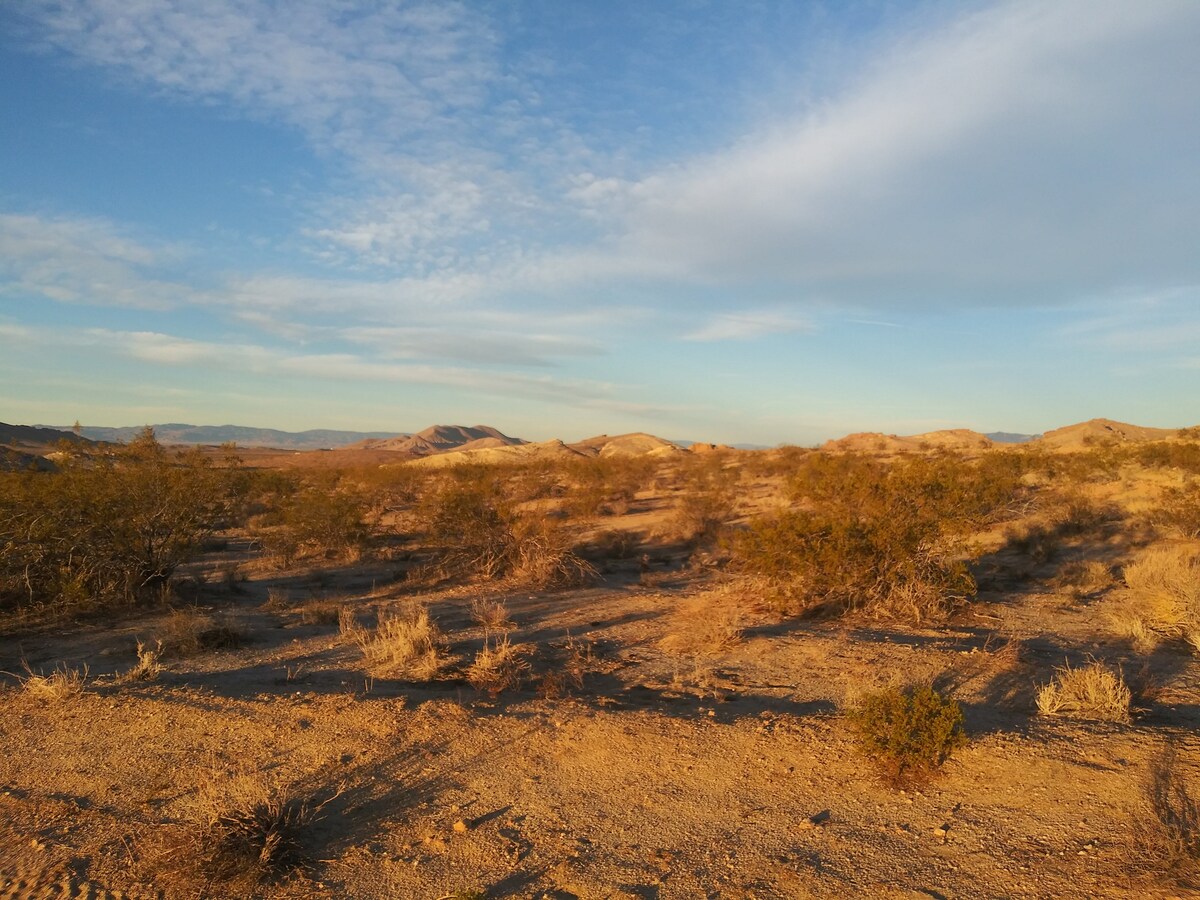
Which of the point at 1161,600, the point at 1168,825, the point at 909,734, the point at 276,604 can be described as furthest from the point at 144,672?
the point at 1161,600

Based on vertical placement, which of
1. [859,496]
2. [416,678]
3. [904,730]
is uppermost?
[859,496]

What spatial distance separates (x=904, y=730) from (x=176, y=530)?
11.8m

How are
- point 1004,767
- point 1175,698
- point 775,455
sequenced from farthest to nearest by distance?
point 775,455
point 1175,698
point 1004,767

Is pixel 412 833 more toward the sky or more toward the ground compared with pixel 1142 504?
more toward the ground

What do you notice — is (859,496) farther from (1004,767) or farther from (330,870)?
(330,870)

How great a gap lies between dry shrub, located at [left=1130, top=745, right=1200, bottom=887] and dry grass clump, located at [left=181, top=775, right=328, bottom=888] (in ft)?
16.4

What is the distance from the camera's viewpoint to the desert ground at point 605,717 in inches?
169

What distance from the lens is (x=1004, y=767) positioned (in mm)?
5340

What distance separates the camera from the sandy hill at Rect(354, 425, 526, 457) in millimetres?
109562

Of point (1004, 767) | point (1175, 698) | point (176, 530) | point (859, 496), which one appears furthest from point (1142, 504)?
point (176, 530)

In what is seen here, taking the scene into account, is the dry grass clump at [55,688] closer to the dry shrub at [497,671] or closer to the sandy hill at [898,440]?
the dry shrub at [497,671]

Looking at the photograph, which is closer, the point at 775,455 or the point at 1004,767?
the point at 1004,767

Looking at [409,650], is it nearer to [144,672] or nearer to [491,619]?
[491,619]

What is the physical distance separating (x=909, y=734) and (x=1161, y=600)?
777cm
